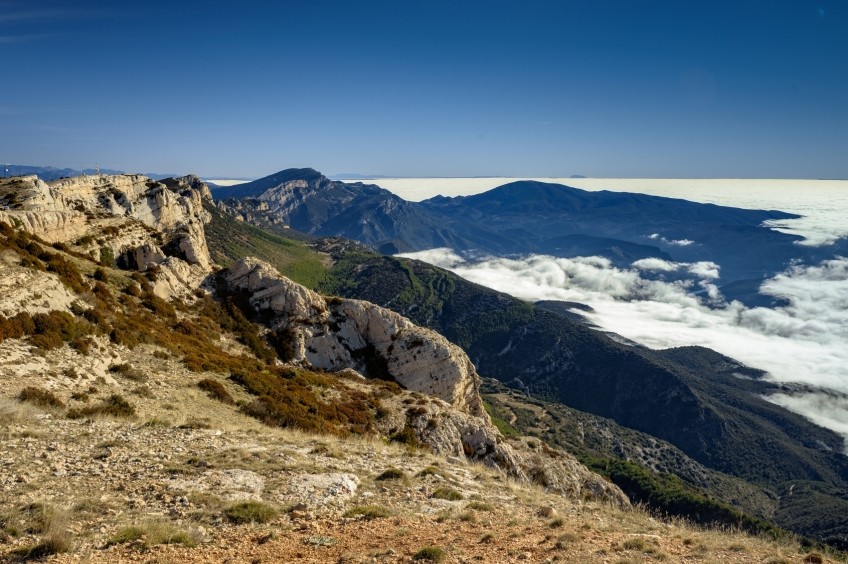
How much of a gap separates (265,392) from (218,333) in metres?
14.7

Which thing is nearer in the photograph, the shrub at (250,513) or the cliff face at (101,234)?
the shrub at (250,513)

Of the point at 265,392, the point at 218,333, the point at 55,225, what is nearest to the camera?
the point at 265,392

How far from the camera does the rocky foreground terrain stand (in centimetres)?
1308

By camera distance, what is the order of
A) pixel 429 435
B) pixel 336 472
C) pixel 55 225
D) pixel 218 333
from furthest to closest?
pixel 55 225 < pixel 218 333 < pixel 429 435 < pixel 336 472

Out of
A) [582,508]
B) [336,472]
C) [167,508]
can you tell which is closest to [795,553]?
[582,508]

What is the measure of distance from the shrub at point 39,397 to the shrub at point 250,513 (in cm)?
1240

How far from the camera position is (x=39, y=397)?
20625 millimetres

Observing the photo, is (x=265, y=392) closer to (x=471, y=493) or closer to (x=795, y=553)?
(x=471, y=493)

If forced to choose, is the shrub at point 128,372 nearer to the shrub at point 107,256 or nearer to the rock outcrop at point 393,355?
the rock outcrop at point 393,355

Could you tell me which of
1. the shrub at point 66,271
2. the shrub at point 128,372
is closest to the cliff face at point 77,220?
the shrub at point 66,271

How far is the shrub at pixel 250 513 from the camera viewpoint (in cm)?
1383

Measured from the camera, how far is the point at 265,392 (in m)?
32.2

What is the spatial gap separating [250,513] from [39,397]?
44.7ft

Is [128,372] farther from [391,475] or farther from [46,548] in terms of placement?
[46,548]
